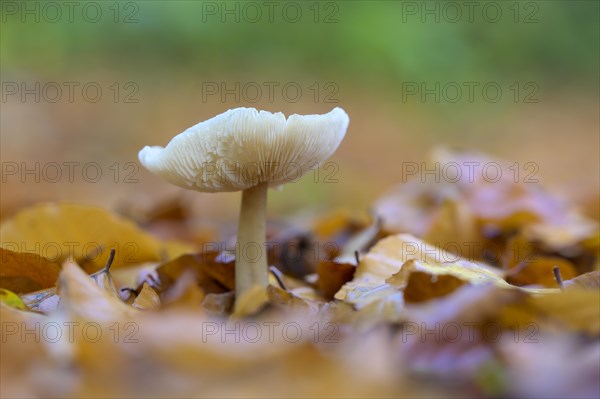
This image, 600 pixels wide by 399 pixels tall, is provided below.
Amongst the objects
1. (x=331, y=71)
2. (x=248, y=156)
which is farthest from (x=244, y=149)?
(x=331, y=71)

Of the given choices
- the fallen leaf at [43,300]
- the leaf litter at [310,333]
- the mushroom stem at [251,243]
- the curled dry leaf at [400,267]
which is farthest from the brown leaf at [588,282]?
the fallen leaf at [43,300]

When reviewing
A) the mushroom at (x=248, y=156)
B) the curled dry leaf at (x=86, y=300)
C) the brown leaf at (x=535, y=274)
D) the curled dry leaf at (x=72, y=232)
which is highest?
the mushroom at (x=248, y=156)

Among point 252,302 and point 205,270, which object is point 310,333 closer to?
point 252,302

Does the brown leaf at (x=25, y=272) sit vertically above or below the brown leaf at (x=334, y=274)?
above

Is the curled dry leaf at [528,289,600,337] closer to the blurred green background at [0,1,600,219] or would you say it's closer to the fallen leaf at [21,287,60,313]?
the fallen leaf at [21,287,60,313]

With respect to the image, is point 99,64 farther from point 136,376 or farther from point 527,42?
point 136,376

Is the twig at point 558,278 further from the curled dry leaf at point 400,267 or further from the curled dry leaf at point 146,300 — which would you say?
the curled dry leaf at point 146,300

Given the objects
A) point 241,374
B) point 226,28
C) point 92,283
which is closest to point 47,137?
point 226,28
